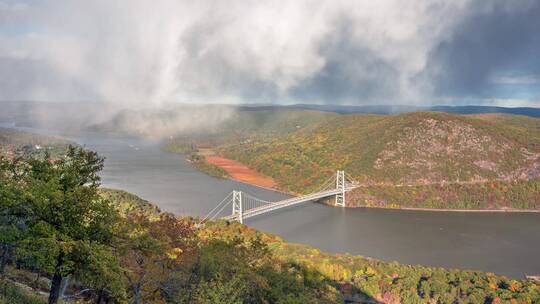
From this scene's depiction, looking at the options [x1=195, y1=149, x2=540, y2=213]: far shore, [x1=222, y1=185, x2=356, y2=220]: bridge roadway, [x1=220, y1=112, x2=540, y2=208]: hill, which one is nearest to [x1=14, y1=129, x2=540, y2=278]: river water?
[x1=222, y1=185, x2=356, y2=220]: bridge roadway

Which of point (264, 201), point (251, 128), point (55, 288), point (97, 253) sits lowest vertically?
point (264, 201)

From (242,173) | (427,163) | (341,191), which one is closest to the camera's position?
(341,191)

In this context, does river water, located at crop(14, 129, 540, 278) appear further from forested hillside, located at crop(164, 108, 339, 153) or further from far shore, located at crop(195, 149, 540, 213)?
forested hillside, located at crop(164, 108, 339, 153)

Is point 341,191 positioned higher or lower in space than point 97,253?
lower

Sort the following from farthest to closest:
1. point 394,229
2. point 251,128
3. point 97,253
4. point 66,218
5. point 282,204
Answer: point 251,128 < point 282,204 < point 394,229 < point 66,218 < point 97,253

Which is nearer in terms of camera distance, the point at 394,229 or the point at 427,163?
the point at 394,229

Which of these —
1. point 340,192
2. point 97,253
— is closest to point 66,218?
point 97,253

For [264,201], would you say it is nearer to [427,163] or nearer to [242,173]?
[242,173]

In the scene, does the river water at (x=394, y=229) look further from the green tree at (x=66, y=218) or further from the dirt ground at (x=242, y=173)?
the green tree at (x=66, y=218)
